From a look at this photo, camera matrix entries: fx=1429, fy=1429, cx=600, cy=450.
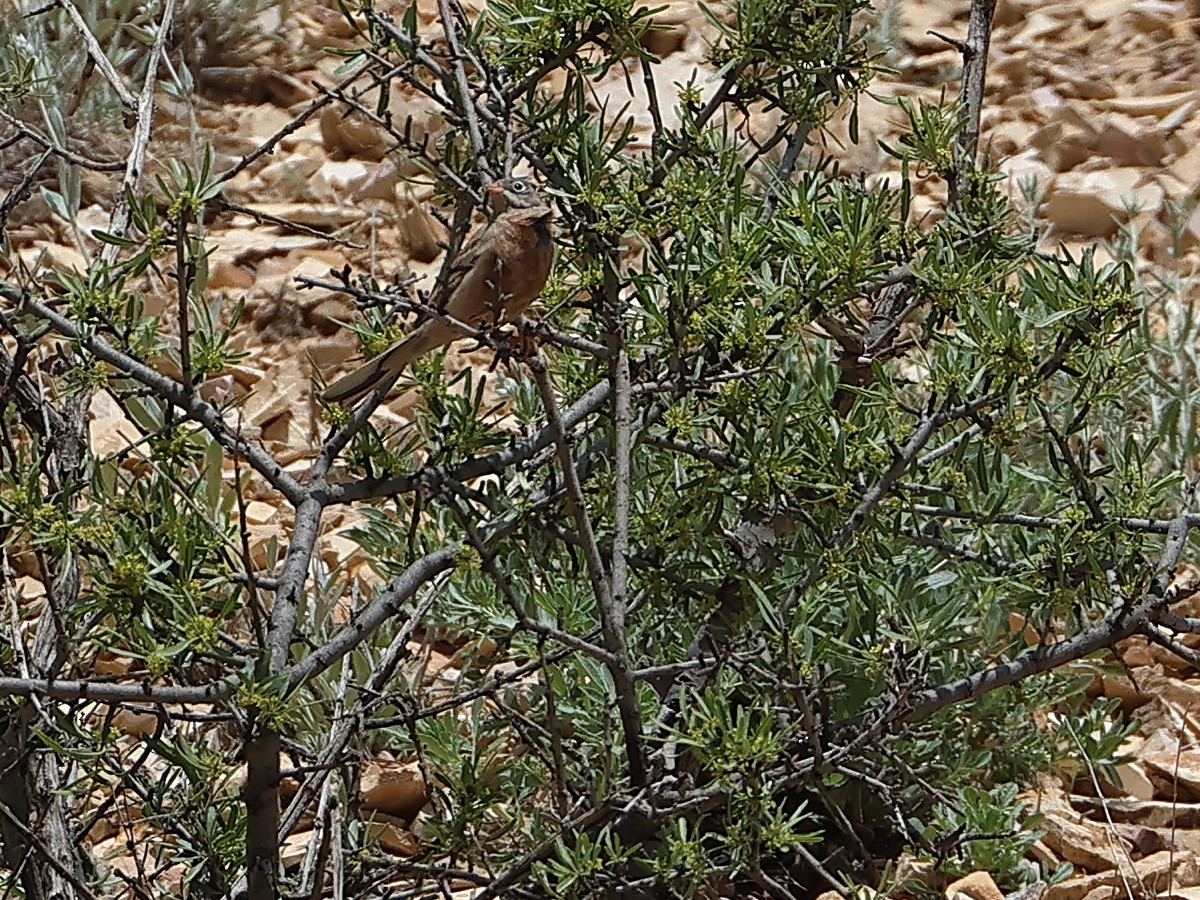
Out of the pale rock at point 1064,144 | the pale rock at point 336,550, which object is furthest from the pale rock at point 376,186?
the pale rock at point 1064,144

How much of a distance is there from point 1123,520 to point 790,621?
0.49m

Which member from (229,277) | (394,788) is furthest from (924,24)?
(394,788)

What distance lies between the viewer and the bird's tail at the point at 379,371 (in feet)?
5.44

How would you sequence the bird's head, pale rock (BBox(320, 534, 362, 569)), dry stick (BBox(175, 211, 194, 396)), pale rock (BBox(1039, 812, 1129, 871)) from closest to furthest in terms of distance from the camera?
dry stick (BBox(175, 211, 194, 396)), the bird's head, pale rock (BBox(1039, 812, 1129, 871)), pale rock (BBox(320, 534, 362, 569))

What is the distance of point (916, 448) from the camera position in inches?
68.1

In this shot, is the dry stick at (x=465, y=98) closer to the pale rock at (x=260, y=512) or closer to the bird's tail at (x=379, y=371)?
the bird's tail at (x=379, y=371)

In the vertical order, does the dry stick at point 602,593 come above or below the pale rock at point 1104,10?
above

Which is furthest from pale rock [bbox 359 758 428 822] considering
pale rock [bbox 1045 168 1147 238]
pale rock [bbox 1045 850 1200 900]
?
pale rock [bbox 1045 168 1147 238]

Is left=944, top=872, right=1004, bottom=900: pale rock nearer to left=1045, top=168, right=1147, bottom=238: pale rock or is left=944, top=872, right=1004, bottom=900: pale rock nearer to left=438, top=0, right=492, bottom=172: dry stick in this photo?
left=438, top=0, right=492, bottom=172: dry stick

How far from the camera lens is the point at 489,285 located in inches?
63.9

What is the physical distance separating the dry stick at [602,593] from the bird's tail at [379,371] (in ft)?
0.48

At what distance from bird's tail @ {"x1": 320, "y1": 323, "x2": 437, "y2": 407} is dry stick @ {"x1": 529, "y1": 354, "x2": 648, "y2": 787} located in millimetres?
147

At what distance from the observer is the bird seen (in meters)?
1.63

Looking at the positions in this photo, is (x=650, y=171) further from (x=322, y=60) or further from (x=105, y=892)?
(x=322, y=60)
